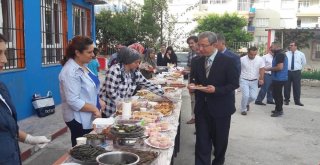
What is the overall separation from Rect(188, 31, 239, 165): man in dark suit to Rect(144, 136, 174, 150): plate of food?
1.30m

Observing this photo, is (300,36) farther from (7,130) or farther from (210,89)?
(7,130)

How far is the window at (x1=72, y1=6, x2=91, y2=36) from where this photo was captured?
1050 centimetres

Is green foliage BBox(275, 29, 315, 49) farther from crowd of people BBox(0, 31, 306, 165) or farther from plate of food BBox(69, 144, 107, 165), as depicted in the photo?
plate of food BBox(69, 144, 107, 165)

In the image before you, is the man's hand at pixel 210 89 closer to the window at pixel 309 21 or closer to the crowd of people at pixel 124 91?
the crowd of people at pixel 124 91

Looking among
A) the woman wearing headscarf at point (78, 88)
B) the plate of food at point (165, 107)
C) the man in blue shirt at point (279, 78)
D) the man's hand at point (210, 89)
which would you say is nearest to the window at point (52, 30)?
the plate of food at point (165, 107)

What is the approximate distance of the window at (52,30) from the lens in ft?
27.0

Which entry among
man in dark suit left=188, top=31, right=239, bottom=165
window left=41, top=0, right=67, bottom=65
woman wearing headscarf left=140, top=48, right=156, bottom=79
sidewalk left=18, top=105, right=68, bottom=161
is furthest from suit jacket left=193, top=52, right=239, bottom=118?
window left=41, top=0, right=67, bottom=65

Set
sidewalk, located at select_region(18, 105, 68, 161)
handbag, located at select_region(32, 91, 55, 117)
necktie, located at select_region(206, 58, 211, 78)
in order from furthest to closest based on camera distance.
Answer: handbag, located at select_region(32, 91, 55, 117), sidewalk, located at select_region(18, 105, 68, 161), necktie, located at select_region(206, 58, 211, 78)

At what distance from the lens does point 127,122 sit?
3.24 m

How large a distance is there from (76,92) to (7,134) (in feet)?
3.54

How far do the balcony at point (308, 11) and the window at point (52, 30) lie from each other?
40041mm

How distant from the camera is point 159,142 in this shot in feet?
9.11

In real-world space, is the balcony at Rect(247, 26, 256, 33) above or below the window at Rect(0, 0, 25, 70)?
above

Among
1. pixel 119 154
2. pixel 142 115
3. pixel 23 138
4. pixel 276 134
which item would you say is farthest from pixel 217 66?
pixel 276 134
